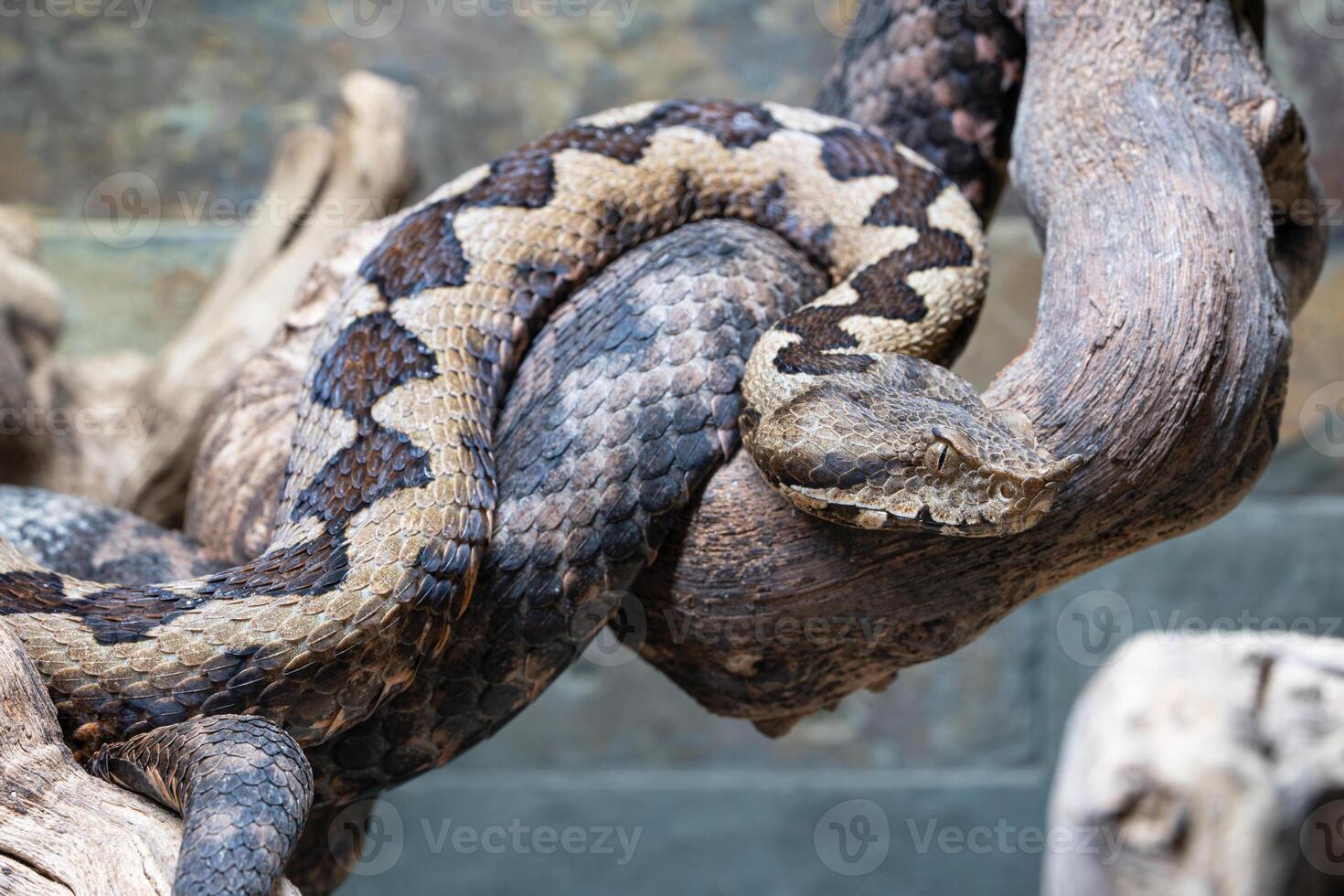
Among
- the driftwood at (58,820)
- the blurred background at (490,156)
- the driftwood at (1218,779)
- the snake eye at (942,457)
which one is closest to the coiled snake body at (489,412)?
the snake eye at (942,457)

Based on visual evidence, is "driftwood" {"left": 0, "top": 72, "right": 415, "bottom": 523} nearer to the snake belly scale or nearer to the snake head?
the snake belly scale

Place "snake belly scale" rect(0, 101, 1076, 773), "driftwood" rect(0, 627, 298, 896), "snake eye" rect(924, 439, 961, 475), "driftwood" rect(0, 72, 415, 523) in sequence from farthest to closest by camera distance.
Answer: "driftwood" rect(0, 72, 415, 523) → "snake eye" rect(924, 439, 961, 475) → "snake belly scale" rect(0, 101, 1076, 773) → "driftwood" rect(0, 627, 298, 896)

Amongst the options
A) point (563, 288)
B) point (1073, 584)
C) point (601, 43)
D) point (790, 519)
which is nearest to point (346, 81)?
point (601, 43)

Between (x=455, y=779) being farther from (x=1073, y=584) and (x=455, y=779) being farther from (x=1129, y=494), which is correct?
(x=1129, y=494)

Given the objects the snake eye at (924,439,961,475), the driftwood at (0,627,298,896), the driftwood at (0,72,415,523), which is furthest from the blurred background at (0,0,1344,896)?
the driftwood at (0,627,298,896)

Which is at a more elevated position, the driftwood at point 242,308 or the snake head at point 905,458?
the snake head at point 905,458

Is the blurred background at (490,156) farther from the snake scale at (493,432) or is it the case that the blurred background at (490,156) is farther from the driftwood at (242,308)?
the snake scale at (493,432)

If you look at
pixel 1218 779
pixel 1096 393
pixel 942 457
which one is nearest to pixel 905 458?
pixel 942 457

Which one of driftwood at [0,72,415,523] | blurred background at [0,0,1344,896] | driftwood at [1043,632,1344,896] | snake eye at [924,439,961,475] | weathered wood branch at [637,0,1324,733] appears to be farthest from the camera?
blurred background at [0,0,1344,896]
